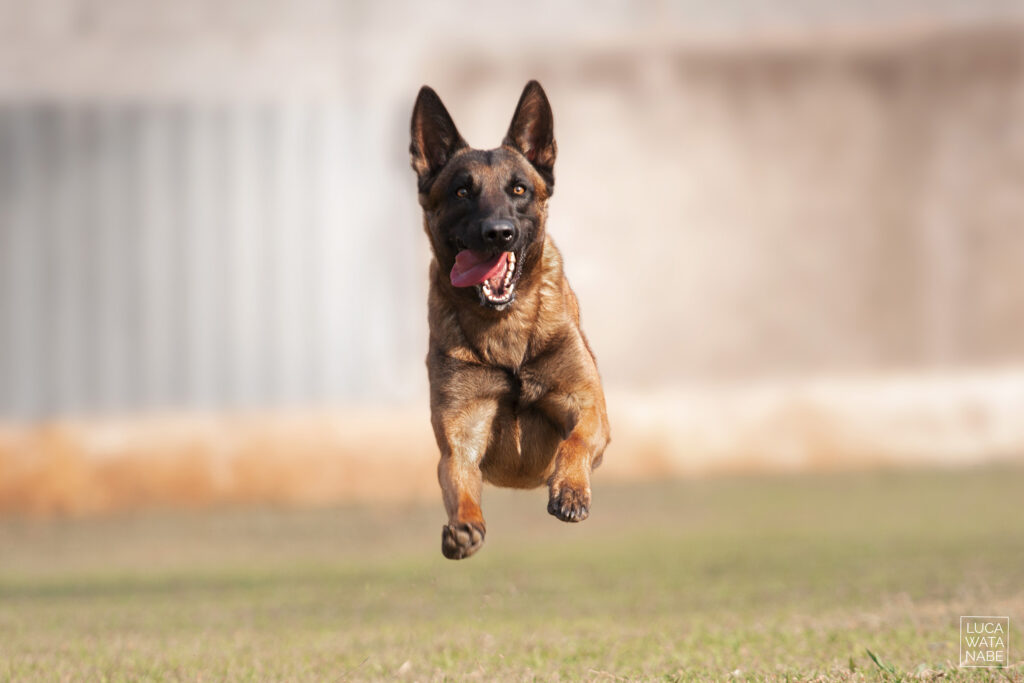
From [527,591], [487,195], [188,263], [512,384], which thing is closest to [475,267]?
[487,195]

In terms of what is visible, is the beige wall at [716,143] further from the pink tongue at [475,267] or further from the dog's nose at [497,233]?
the dog's nose at [497,233]

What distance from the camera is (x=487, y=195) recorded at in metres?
4.95

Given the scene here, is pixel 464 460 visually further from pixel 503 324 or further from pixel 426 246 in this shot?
pixel 426 246

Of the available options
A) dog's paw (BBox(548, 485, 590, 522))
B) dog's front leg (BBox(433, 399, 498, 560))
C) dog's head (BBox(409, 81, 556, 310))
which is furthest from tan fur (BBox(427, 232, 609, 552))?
dog's paw (BBox(548, 485, 590, 522))

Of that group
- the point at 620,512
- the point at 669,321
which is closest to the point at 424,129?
the point at 620,512

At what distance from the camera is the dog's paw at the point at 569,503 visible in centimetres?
448

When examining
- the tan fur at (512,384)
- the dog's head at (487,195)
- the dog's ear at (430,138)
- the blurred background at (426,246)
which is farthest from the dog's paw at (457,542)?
the blurred background at (426,246)

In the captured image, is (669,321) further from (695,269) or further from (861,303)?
(861,303)

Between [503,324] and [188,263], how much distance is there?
12.3 meters

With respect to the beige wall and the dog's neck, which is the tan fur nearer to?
the dog's neck

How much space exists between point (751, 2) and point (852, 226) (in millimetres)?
3323

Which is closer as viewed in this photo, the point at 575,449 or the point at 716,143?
the point at 575,449

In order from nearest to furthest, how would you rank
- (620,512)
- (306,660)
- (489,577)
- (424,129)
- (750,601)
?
(424,129), (306,660), (750,601), (489,577), (620,512)

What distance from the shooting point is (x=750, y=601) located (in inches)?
354
